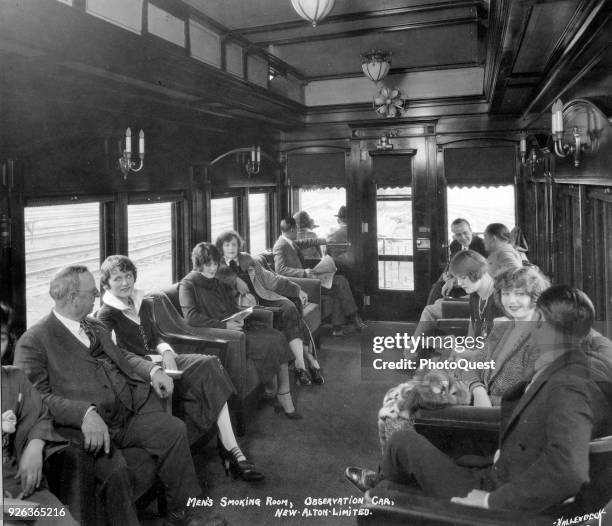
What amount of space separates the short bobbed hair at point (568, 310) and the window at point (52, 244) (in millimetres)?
1608

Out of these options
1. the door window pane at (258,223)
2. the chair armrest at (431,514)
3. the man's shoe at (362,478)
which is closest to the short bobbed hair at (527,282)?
the chair armrest at (431,514)

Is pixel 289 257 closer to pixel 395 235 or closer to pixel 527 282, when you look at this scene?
pixel 395 235

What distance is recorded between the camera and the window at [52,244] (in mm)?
2119

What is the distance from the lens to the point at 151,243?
10.3 ft

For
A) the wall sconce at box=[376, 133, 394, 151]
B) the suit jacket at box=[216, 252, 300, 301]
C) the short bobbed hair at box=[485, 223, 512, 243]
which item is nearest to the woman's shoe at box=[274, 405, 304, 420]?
the suit jacket at box=[216, 252, 300, 301]

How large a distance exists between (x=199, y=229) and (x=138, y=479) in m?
1.97

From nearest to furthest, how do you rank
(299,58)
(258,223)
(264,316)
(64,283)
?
(64,283) → (264,316) → (299,58) → (258,223)

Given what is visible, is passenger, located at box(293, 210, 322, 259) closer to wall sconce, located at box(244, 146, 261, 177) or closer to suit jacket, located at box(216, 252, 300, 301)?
suit jacket, located at box(216, 252, 300, 301)

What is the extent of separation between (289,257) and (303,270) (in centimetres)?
12

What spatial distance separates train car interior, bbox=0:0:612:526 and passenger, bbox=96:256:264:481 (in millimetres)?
88

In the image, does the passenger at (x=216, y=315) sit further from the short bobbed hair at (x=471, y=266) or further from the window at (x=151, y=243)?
the short bobbed hair at (x=471, y=266)

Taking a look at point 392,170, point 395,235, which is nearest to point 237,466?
point 395,235

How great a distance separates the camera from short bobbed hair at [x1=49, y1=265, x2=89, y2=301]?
1715mm

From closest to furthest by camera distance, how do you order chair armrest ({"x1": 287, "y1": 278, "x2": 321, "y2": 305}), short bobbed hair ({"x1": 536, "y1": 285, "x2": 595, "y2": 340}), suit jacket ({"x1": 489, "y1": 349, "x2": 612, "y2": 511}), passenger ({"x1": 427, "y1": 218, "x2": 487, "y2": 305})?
suit jacket ({"x1": 489, "y1": 349, "x2": 612, "y2": 511}) → short bobbed hair ({"x1": 536, "y1": 285, "x2": 595, "y2": 340}) → passenger ({"x1": 427, "y1": 218, "x2": 487, "y2": 305}) → chair armrest ({"x1": 287, "y1": 278, "x2": 321, "y2": 305})
